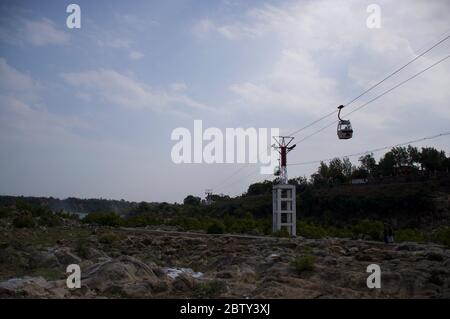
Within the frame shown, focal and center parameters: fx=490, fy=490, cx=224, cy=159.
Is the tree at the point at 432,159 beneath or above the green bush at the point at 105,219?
above

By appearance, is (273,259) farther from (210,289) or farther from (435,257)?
(210,289)

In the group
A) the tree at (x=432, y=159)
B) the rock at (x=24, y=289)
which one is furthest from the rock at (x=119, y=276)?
the tree at (x=432, y=159)

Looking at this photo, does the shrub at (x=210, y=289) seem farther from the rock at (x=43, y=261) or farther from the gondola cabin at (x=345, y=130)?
the gondola cabin at (x=345, y=130)

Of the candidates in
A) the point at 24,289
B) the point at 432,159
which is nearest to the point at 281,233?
the point at 24,289

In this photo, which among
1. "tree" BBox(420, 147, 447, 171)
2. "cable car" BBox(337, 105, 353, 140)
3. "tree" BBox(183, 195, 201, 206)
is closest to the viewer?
"cable car" BBox(337, 105, 353, 140)

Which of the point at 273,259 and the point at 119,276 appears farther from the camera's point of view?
the point at 273,259

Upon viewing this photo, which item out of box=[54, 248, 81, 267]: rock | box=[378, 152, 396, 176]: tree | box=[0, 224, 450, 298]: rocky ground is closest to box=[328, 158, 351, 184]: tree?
box=[378, 152, 396, 176]: tree

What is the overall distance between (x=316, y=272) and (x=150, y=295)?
16.0 ft

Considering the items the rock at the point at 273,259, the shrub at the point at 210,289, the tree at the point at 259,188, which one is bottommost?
the shrub at the point at 210,289

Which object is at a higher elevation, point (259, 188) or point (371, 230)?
point (259, 188)

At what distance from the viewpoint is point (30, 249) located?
2059cm

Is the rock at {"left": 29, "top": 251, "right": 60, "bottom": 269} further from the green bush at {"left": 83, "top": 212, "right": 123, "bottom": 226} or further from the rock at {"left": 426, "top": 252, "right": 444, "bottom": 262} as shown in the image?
the green bush at {"left": 83, "top": 212, "right": 123, "bottom": 226}
